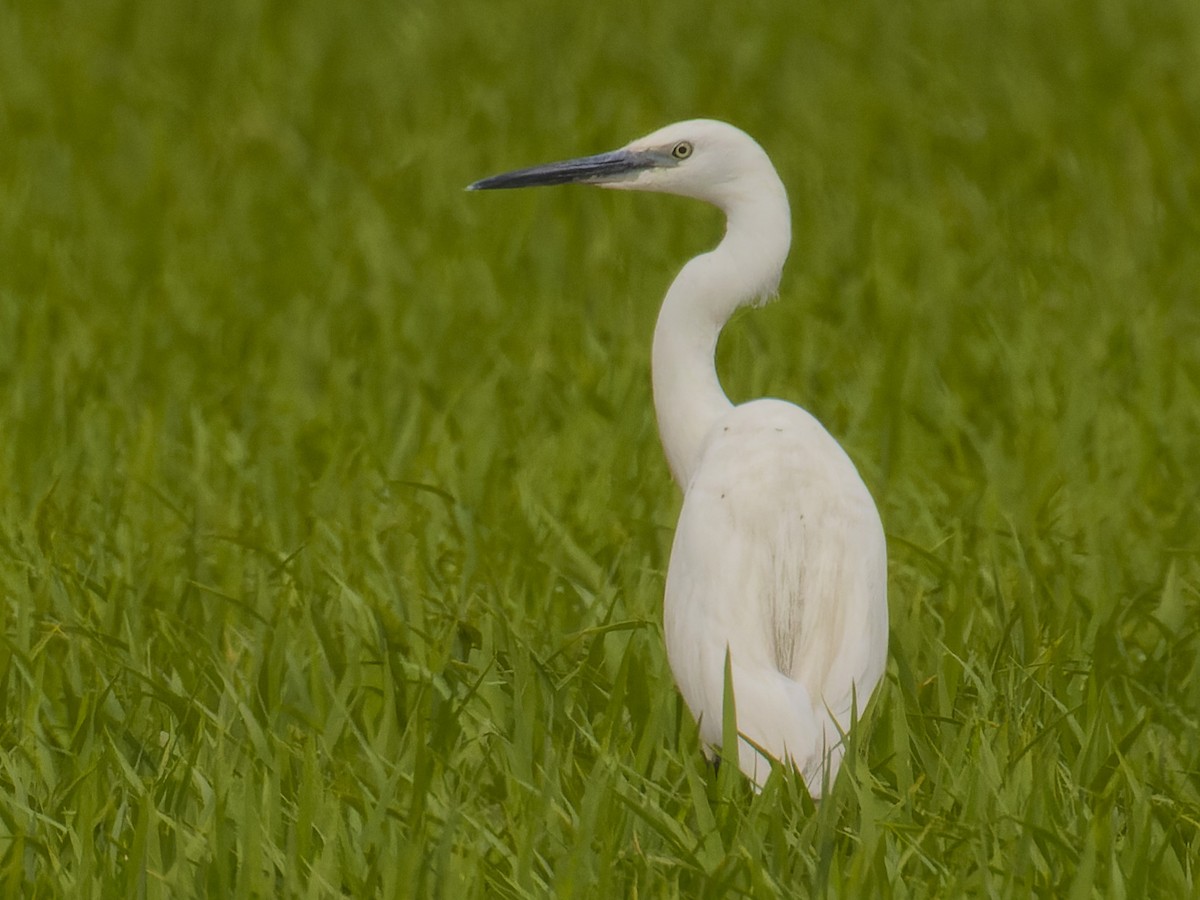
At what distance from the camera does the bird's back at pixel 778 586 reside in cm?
344

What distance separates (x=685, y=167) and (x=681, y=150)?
1.6 inches

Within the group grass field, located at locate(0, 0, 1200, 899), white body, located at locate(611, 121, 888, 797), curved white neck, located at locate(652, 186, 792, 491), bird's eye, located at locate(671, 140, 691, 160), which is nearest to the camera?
grass field, located at locate(0, 0, 1200, 899)

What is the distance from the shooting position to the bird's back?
344 cm

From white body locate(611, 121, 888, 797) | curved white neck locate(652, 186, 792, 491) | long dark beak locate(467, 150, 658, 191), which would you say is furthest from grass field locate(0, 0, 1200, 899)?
long dark beak locate(467, 150, 658, 191)

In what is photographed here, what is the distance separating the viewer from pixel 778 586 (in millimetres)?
3604

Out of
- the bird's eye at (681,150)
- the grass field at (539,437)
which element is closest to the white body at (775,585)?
the grass field at (539,437)

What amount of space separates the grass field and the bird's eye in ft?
2.83

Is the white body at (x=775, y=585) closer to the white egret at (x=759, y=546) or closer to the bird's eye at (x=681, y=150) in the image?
the white egret at (x=759, y=546)

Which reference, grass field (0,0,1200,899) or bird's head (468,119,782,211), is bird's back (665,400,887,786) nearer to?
grass field (0,0,1200,899)

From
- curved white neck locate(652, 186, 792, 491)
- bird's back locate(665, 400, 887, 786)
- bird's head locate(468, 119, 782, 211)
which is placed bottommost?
bird's back locate(665, 400, 887, 786)

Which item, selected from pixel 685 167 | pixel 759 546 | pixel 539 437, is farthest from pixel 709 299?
pixel 539 437

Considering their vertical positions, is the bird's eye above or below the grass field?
above

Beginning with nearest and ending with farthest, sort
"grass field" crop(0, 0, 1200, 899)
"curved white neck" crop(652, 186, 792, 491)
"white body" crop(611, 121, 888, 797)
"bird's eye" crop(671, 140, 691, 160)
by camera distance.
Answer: "grass field" crop(0, 0, 1200, 899) → "white body" crop(611, 121, 888, 797) → "curved white neck" crop(652, 186, 792, 491) → "bird's eye" crop(671, 140, 691, 160)

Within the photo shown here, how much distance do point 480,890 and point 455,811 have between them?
0.38ft
